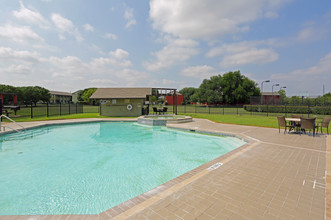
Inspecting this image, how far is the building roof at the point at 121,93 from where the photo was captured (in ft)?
64.5

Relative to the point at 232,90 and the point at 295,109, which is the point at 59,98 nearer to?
the point at 232,90

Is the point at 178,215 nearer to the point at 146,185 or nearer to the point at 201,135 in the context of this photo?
the point at 146,185

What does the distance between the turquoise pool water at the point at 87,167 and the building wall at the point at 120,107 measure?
32.3ft

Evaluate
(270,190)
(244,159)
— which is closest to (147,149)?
(244,159)

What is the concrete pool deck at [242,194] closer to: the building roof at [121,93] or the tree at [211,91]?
the building roof at [121,93]

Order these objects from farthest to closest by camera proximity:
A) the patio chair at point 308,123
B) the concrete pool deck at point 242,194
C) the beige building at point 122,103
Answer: the beige building at point 122,103 → the patio chair at point 308,123 → the concrete pool deck at point 242,194

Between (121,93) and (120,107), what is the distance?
81.1 inches

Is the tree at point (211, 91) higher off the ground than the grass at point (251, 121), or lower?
higher

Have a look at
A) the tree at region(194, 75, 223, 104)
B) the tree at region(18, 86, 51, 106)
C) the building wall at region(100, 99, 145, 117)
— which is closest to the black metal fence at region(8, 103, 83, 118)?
the building wall at region(100, 99, 145, 117)

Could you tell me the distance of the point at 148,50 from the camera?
17641 mm

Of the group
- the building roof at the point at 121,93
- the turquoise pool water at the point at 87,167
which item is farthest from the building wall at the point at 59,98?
the turquoise pool water at the point at 87,167

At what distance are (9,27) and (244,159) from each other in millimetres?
14629

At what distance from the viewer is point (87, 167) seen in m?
5.52

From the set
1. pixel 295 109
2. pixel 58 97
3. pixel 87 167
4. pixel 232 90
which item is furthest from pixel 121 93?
pixel 58 97
